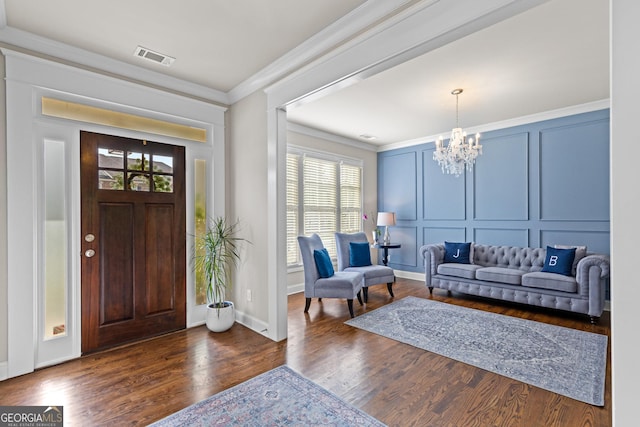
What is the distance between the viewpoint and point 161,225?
131 inches

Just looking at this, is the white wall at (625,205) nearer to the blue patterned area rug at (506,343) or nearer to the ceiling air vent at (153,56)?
the blue patterned area rug at (506,343)

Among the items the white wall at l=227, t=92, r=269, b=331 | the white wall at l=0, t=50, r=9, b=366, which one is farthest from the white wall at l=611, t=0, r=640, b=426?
the white wall at l=0, t=50, r=9, b=366

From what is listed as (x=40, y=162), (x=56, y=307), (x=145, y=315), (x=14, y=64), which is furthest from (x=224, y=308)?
(x=14, y=64)

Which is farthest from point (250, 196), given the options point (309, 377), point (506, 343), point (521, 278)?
point (521, 278)

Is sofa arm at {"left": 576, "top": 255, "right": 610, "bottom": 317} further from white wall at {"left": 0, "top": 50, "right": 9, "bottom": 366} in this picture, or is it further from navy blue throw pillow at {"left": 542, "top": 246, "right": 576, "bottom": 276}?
white wall at {"left": 0, "top": 50, "right": 9, "bottom": 366}

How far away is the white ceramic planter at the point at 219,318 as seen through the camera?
3348 millimetres

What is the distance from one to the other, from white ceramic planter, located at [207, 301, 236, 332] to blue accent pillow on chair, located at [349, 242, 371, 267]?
2.17m

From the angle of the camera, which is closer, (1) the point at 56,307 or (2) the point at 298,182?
(1) the point at 56,307

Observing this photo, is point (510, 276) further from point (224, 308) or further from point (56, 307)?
point (56, 307)

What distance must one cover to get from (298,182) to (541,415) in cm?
422

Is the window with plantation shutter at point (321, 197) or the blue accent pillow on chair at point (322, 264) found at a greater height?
the window with plantation shutter at point (321, 197)

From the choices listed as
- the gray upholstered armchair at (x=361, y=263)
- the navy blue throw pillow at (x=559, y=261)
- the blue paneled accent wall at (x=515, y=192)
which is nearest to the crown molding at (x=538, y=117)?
the blue paneled accent wall at (x=515, y=192)

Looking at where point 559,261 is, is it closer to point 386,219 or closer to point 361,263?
point 361,263

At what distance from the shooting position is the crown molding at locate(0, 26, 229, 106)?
99.6 inches
